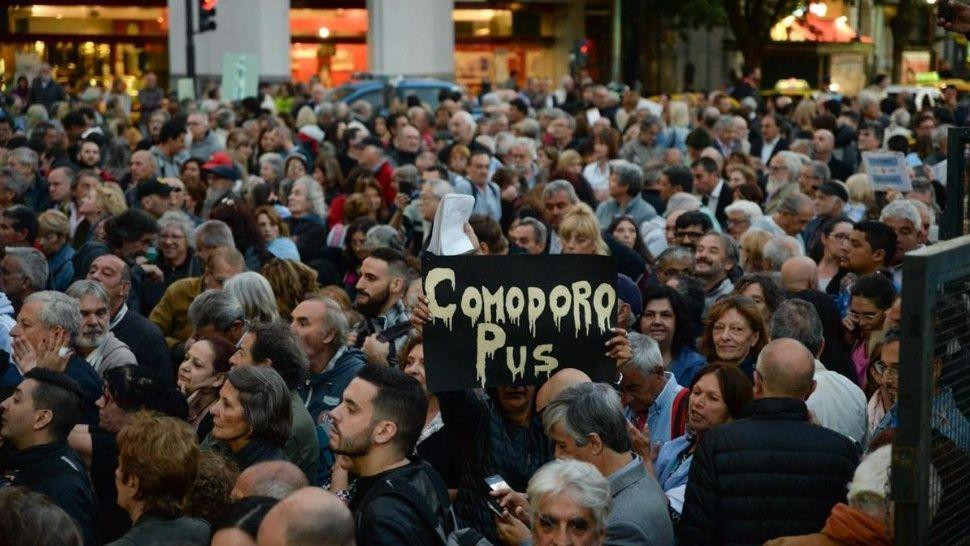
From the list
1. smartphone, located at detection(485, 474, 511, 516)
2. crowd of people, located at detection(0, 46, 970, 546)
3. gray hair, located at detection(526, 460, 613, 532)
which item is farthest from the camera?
smartphone, located at detection(485, 474, 511, 516)

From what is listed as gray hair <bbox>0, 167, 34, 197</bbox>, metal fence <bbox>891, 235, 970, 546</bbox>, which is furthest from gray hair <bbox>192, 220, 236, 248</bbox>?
metal fence <bbox>891, 235, 970, 546</bbox>

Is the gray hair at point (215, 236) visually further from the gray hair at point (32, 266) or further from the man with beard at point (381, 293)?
the man with beard at point (381, 293)

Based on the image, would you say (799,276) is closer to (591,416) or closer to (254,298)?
(254,298)

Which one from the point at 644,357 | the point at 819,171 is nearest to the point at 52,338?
the point at 644,357

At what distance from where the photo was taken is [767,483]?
5.53 metres

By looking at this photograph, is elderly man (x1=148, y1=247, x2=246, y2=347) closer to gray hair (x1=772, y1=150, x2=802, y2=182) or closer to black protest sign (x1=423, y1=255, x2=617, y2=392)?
black protest sign (x1=423, y1=255, x2=617, y2=392)

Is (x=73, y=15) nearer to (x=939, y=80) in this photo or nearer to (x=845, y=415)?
(x=939, y=80)

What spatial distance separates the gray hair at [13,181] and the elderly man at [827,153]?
8441mm

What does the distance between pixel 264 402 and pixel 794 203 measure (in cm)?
662

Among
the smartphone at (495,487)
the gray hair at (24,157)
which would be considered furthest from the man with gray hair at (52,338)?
the gray hair at (24,157)

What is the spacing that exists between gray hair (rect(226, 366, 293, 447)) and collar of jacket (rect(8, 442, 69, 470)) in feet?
2.35

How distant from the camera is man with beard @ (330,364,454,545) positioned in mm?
5145

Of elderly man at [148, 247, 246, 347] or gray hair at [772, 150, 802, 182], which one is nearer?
elderly man at [148, 247, 246, 347]

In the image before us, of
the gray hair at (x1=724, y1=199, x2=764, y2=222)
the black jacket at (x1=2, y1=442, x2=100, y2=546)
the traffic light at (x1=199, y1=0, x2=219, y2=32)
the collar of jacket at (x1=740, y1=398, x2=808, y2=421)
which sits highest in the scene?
the traffic light at (x1=199, y1=0, x2=219, y2=32)
